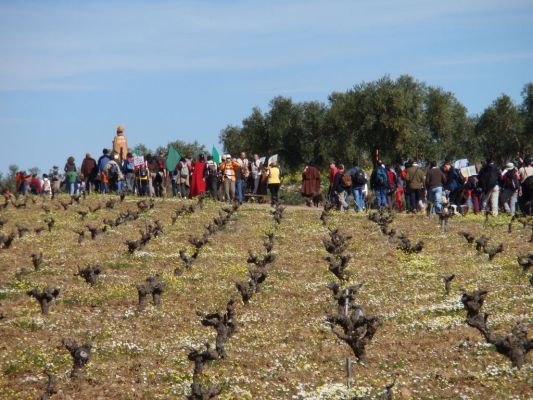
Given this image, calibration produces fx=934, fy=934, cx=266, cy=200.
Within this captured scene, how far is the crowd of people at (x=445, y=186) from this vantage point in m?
43.8

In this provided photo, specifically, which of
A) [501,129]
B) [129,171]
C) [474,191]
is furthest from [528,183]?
[501,129]

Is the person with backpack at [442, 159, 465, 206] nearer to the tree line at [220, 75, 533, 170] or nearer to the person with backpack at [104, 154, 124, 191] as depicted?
the person with backpack at [104, 154, 124, 191]

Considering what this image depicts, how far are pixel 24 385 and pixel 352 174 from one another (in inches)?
1264

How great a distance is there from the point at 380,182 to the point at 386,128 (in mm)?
50611

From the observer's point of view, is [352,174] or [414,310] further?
[352,174]

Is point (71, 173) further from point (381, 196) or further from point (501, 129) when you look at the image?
point (501, 129)

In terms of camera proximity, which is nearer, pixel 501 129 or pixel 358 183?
pixel 358 183

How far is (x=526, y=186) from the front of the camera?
4419 cm

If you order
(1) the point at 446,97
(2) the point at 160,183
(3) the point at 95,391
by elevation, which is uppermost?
(1) the point at 446,97

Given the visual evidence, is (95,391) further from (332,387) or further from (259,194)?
(259,194)

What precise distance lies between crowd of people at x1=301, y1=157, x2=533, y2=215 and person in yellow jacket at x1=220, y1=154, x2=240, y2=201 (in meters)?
4.08

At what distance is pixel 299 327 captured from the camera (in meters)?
20.4

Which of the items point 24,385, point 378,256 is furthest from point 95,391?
point 378,256

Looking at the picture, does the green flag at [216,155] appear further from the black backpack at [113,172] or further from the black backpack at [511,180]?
the black backpack at [511,180]
